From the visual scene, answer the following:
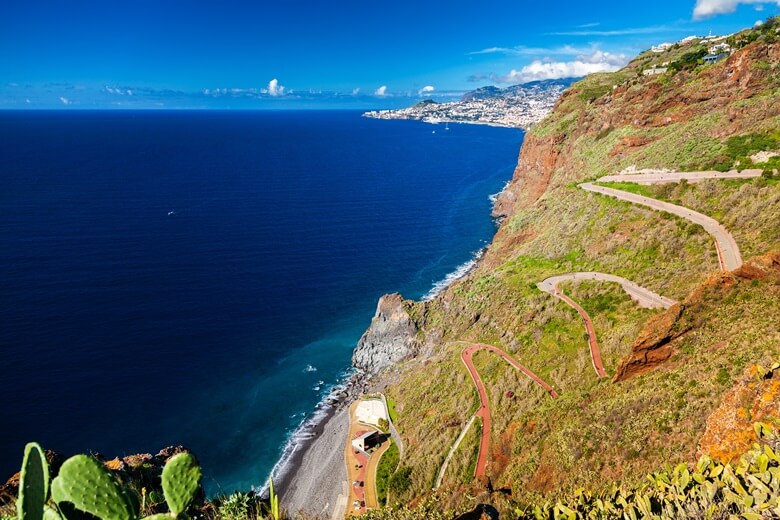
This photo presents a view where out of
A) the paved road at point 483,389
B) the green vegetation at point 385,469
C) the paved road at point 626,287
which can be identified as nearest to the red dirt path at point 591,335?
the paved road at point 626,287

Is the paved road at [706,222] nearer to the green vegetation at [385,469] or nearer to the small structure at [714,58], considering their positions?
the green vegetation at [385,469]

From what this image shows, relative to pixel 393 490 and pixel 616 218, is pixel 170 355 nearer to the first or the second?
Answer: pixel 393 490

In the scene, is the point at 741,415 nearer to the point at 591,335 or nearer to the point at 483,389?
the point at 591,335

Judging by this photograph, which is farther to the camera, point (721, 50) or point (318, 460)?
point (721, 50)

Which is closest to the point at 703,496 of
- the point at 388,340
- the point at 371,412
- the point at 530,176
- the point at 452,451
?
the point at 452,451

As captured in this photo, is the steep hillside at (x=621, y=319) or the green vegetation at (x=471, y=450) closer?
the steep hillside at (x=621, y=319)

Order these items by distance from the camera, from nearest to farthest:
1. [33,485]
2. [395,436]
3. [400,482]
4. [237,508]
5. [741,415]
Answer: [33,485], [237,508], [741,415], [400,482], [395,436]

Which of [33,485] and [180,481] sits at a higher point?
[33,485]
